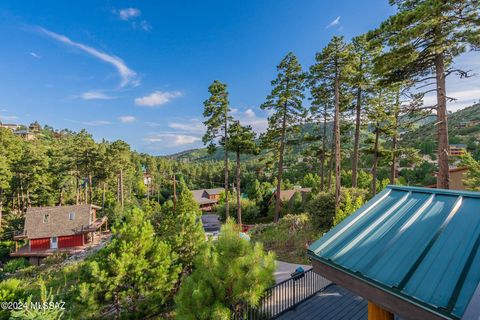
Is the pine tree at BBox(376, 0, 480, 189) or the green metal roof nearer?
the green metal roof

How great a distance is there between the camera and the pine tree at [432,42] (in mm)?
6770

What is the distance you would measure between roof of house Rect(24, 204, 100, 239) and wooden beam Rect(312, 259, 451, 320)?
88.4 feet

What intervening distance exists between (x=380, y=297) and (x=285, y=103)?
17.6 metres

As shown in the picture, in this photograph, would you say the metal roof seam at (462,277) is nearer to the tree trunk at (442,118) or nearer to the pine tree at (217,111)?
the tree trunk at (442,118)

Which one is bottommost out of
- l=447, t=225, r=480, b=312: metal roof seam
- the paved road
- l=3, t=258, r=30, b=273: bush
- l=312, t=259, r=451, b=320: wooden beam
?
l=3, t=258, r=30, b=273: bush

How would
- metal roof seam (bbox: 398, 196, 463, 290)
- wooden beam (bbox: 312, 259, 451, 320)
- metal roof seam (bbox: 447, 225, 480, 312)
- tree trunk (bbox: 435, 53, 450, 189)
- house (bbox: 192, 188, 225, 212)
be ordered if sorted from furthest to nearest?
house (bbox: 192, 188, 225, 212) < tree trunk (bbox: 435, 53, 450, 189) < metal roof seam (bbox: 398, 196, 463, 290) < wooden beam (bbox: 312, 259, 451, 320) < metal roof seam (bbox: 447, 225, 480, 312)

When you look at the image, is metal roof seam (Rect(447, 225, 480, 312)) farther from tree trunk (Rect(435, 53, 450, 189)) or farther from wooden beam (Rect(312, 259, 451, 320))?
tree trunk (Rect(435, 53, 450, 189))

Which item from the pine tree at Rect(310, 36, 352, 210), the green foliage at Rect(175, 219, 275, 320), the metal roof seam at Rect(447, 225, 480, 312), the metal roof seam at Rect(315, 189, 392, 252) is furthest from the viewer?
the pine tree at Rect(310, 36, 352, 210)

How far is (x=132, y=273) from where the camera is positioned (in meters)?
7.08

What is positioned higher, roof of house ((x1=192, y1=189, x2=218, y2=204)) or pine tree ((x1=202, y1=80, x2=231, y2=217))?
pine tree ((x1=202, y1=80, x2=231, y2=217))

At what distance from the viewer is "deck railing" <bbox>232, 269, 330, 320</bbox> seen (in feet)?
21.8

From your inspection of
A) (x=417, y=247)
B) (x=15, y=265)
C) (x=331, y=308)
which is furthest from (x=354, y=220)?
(x=15, y=265)

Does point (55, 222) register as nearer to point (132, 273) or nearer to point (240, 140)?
point (240, 140)

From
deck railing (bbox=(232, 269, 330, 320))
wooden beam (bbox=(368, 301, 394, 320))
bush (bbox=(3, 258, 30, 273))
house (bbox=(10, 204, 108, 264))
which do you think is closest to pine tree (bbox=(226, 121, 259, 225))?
deck railing (bbox=(232, 269, 330, 320))
